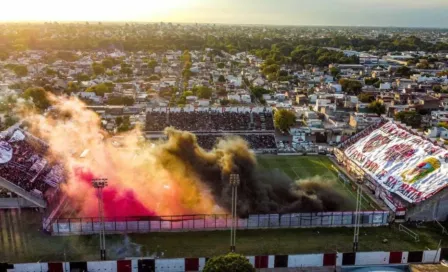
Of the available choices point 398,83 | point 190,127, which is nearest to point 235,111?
point 190,127

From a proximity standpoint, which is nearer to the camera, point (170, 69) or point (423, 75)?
point (423, 75)

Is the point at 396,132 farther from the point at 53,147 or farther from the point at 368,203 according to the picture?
the point at 53,147

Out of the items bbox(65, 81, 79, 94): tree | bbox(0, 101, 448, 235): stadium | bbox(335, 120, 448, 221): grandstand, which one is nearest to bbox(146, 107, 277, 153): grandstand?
bbox(0, 101, 448, 235): stadium

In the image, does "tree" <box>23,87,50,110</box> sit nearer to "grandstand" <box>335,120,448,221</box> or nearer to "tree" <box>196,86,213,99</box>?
"tree" <box>196,86,213,99</box>

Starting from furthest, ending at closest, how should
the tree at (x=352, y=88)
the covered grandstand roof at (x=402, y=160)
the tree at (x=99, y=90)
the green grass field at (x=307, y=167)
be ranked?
the tree at (x=352, y=88) < the tree at (x=99, y=90) < the green grass field at (x=307, y=167) < the covered grandstand roof at (x=402, y=160)

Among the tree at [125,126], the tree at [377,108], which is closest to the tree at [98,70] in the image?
the tree at [125,126]

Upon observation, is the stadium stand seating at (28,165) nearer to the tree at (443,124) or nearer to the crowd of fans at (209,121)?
the crowd of fans at (209,121)

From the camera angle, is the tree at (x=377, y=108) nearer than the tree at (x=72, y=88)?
Yes
